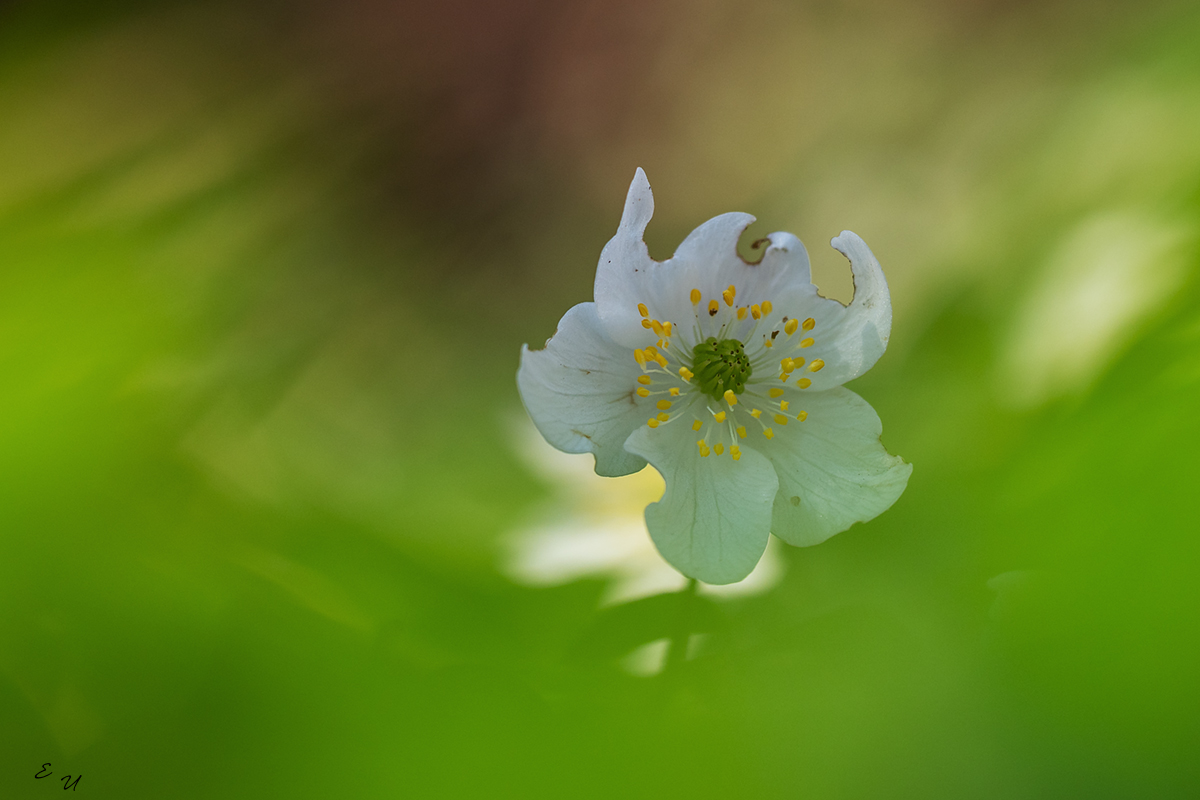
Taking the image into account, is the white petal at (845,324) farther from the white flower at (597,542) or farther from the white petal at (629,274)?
the white flower at (597,542)

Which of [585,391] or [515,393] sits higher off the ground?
[515,393]

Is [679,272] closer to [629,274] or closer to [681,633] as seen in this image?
[629,274]

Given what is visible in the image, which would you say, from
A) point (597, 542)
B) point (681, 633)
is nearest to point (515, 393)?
point (597, 542)

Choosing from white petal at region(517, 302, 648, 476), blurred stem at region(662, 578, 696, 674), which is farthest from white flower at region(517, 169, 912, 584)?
blurred stem at region(662, 578, 696, 674)

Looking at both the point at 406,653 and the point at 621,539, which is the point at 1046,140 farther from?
the point at 406,653

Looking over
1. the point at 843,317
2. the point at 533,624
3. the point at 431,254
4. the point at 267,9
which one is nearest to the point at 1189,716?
the point at 843,317

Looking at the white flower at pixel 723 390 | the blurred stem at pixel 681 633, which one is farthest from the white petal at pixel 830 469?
the blurred stem at pixel 681 633
